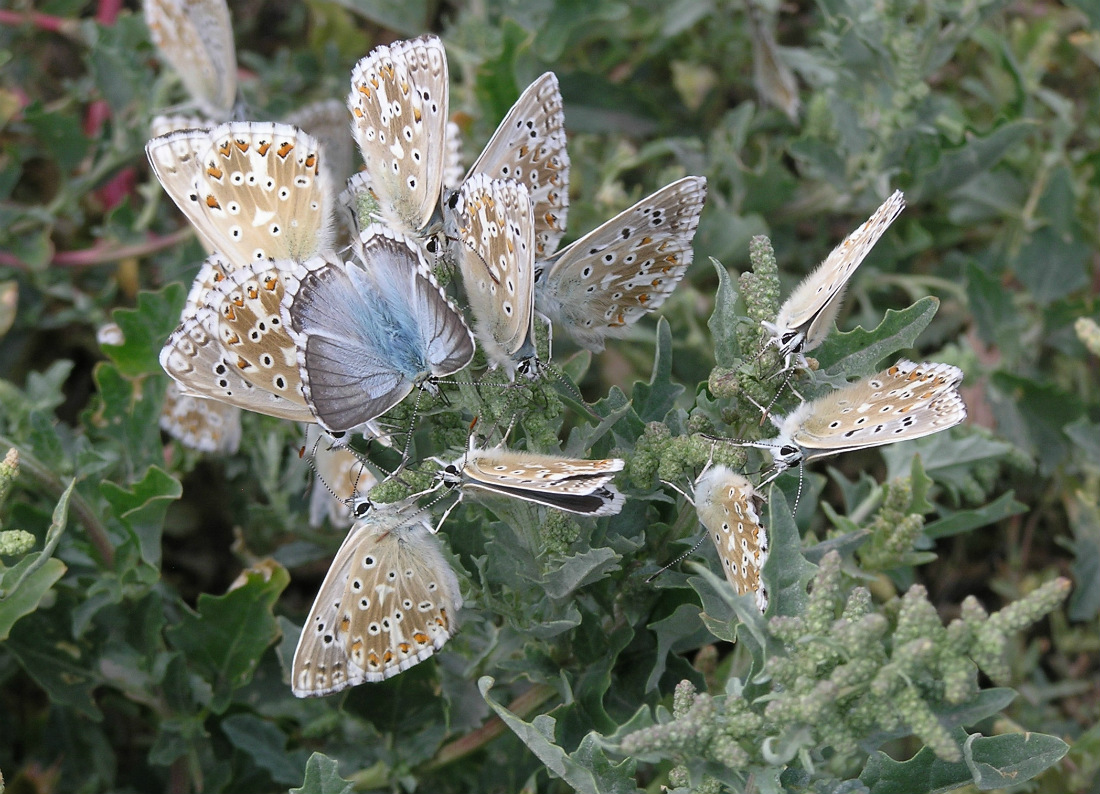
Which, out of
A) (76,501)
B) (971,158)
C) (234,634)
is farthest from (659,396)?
(971,158)

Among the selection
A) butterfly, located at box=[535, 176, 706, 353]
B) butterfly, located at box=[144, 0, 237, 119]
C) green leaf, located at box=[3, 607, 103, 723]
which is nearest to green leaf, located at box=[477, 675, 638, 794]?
butterfly, located at box=[535, 176, 706, 353]

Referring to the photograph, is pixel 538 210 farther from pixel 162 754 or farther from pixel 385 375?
pixel 162 754

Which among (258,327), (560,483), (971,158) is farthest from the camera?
(971,158)

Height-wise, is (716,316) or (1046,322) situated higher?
(716,316)

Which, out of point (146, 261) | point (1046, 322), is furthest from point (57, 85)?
point (1046, 322)

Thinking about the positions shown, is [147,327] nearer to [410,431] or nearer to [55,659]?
[55,659]

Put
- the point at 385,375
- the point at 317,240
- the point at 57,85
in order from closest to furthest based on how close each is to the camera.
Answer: the point at 385,375 < the point at 317,240 < the point at 57,85

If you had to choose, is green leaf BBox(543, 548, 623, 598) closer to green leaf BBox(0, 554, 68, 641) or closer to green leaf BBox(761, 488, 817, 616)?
green leaf BBox(761, 488, 817, 616)
